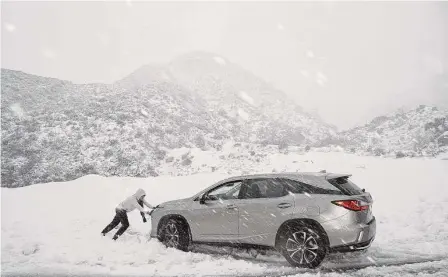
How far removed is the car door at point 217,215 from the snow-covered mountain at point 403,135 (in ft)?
58.6

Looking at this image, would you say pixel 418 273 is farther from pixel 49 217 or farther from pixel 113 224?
pixel 49 217

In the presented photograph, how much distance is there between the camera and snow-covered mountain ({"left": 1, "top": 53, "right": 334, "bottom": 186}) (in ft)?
76.7

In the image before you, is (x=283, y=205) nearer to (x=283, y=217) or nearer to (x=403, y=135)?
(x=283, y=217)

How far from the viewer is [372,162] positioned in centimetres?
1698

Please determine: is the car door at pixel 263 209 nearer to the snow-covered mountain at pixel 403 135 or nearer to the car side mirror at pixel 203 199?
the car side mirror at pixel 203 199

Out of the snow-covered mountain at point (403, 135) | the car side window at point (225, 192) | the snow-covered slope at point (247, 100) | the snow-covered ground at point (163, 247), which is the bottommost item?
the snow-covered ground at point (163, 247)

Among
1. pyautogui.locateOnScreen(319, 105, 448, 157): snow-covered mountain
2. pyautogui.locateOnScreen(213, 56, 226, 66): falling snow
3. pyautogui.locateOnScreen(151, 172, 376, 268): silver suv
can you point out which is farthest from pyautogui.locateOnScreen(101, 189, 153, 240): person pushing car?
pyautogui.locateOnScreen(213, 56, 226, 66): falling snow

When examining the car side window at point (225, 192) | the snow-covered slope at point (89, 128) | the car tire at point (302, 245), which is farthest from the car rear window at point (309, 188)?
the snow-covered slope at point (89, 128)

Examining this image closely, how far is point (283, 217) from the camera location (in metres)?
6.42

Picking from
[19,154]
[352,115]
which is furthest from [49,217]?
[352,115]

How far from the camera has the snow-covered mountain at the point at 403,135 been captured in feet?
79.5

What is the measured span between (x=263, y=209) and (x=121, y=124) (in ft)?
73.1

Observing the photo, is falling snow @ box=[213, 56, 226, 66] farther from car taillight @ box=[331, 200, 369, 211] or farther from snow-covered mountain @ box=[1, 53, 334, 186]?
car taillight @ box=[331, 200, 369, 211]

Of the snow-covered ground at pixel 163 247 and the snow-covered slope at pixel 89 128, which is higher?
the snow-covered slope at pixel 89 128
